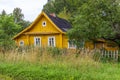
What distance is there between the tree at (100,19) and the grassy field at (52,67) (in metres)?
7.70

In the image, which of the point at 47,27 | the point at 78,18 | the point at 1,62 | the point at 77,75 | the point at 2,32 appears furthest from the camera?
the point at 2,32

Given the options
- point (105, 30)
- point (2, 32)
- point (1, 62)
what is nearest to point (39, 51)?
point (1, 62)

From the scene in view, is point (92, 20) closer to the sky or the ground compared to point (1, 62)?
closer to the sky

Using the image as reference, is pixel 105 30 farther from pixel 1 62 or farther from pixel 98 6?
pixel 1 62

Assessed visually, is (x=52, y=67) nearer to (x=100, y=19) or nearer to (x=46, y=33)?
(x=100, y=19)

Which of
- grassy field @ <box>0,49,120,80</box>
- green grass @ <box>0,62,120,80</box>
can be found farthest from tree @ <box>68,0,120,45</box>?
green grass @ <box>0,62,120,80</box>

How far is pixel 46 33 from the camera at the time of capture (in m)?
34.0

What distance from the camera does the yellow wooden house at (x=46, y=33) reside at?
32.9m

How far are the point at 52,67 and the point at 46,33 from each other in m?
22.3

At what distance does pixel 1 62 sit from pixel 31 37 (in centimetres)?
2153

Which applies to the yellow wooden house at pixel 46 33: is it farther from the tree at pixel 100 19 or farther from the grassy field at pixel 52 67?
the grassy field at pixel 52 67

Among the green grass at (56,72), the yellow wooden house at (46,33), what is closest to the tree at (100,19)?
the green grass at (56,72)

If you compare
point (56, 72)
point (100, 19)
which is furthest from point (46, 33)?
point (56, 72)

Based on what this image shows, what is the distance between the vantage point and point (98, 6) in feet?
68.6
